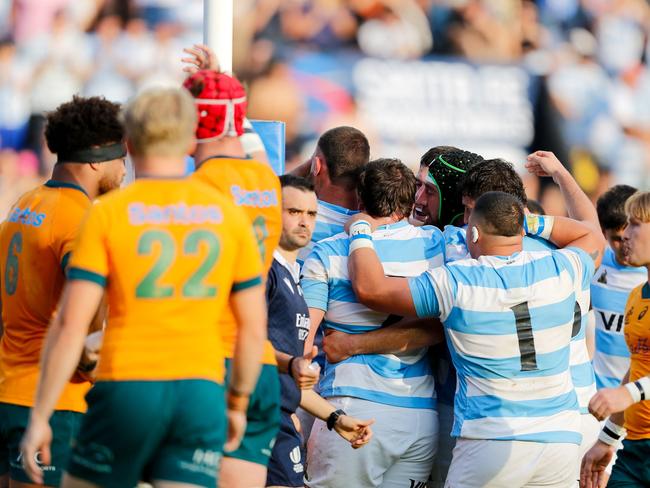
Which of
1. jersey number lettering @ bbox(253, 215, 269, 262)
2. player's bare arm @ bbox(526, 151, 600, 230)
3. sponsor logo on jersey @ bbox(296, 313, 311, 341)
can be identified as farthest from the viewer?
player's bare arm @ bbox(526, 151, 600, 230)

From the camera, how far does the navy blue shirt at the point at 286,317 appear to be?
169 inches

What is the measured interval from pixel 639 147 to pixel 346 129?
904 cm

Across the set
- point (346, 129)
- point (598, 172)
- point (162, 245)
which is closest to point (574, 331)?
point (346, 129)

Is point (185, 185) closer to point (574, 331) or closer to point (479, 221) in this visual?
point (479, 221)

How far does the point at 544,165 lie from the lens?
17.4ft

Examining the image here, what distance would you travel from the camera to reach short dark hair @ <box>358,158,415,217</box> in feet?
16.6

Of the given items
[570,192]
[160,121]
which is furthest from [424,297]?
[160,121]

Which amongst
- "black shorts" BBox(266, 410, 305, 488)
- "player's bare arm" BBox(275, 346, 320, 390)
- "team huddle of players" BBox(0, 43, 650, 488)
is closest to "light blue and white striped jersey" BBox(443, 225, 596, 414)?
"team huddle of players" BBox(0, 43, 650, 488)

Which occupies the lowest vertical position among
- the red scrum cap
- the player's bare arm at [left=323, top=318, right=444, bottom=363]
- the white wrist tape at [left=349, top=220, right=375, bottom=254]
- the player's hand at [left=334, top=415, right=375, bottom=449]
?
the player's hand at [left=334, top=415, right=375, bottom=449]

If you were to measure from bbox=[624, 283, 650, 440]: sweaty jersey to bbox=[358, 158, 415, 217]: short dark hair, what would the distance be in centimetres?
127

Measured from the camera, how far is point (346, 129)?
5.55m

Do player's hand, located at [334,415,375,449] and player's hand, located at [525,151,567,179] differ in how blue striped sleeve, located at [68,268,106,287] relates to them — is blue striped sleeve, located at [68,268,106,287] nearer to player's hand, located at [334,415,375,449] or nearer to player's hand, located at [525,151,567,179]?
player's hand, located at [334,415,375,449]

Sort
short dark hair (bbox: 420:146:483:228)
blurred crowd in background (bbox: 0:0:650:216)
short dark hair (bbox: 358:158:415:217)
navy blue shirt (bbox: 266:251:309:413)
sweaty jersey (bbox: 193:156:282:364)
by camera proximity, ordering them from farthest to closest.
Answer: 1. blurred crowd in background (bbox: 0:0:650:216)
2. short dark hair (bbox: 420:146:483:228)
3. short dark hair (bbox: 358:158:415:217)
4. navy blue shirt (bbox: 266:251:309:413)
5. sweaty jersey (bbox: 193:156:282:364)

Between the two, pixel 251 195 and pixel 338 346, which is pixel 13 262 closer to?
pixel 251 195
